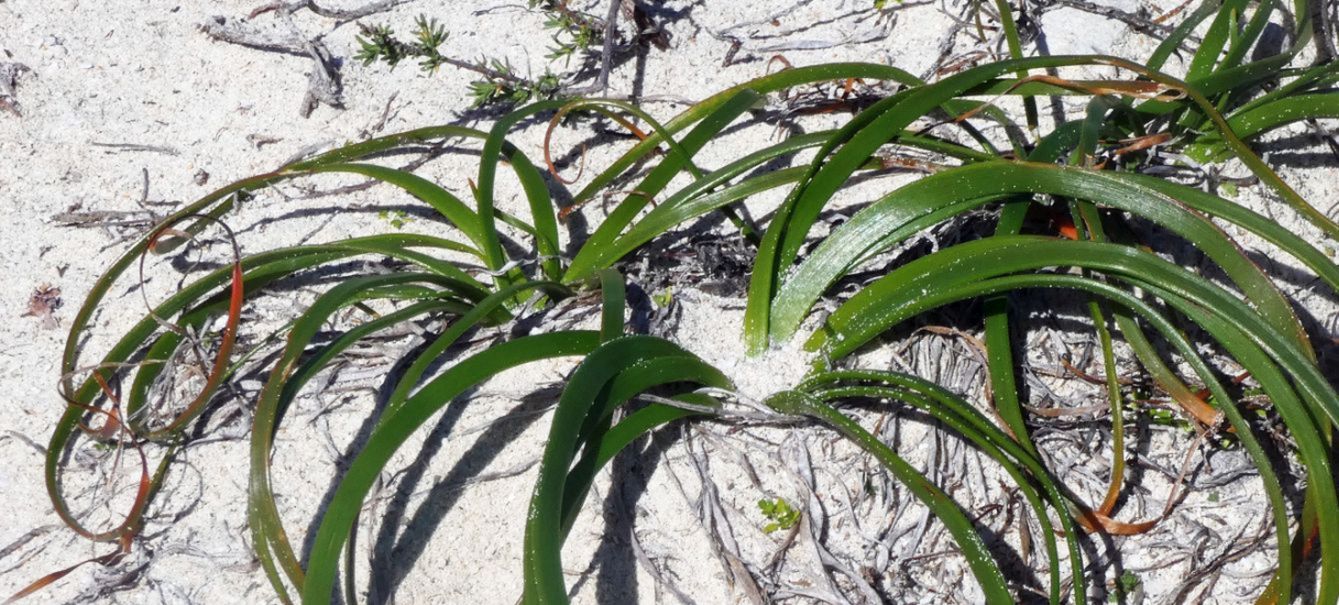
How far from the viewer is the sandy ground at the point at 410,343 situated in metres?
1.75

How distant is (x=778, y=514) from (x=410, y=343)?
2.52 ft

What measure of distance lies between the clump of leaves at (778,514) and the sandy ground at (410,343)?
0.02 metres

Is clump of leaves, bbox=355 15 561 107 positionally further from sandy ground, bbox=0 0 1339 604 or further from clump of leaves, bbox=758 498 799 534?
clump of leaves, bbox=758 498 799 534

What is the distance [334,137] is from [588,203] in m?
0.62

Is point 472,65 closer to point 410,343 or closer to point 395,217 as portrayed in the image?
point 395,217

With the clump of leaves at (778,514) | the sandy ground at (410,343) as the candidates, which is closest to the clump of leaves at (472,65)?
the sandy ground at (410,343)

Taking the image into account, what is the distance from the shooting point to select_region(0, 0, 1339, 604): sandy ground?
175cm

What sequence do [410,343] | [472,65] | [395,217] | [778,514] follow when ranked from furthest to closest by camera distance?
[472,65] → [395,217] → [410,343] → [778,514]

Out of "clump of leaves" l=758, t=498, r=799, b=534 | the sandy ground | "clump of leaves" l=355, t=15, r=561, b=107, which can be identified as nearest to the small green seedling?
the sandy ground

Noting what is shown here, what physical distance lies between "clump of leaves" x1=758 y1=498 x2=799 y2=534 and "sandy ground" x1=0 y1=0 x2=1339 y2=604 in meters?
0.02

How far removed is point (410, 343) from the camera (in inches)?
75.0

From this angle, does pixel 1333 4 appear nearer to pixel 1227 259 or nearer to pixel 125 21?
pixel 1227 259

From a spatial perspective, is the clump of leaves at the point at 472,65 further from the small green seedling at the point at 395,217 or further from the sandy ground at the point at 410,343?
the small green seedling at the point at 395,217

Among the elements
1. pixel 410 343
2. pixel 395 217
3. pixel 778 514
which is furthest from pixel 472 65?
pixel 778 514
